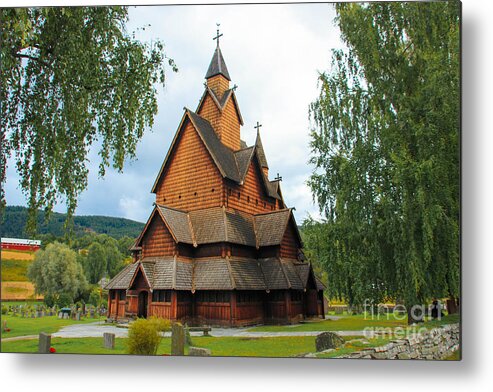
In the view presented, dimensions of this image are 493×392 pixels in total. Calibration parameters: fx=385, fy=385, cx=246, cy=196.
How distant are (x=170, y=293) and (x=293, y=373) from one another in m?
4.36

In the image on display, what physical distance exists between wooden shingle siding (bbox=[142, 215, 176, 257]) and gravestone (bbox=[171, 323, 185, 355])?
3960mm

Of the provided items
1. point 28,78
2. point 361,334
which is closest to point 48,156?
point 28,78

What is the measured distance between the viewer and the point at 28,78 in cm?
620

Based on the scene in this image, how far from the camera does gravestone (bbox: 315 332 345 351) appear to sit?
6277mm

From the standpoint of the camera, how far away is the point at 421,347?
6047 mm

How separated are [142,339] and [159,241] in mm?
3948

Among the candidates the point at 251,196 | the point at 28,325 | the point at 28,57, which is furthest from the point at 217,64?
the point at 28,325

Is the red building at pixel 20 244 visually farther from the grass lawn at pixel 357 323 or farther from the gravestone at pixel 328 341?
the grass lawn at pixel 357 323

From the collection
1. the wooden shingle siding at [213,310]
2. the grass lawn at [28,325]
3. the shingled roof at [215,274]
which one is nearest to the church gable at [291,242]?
the shingled roof at [215,274]

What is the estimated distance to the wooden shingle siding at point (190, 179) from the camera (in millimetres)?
10688

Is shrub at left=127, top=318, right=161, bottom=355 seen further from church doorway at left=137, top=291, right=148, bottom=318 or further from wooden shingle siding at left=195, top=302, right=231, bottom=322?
wooden shingle siding at left=195, top=302, right=231, bottom=322

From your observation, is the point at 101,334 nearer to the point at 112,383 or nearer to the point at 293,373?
the point at 112,383

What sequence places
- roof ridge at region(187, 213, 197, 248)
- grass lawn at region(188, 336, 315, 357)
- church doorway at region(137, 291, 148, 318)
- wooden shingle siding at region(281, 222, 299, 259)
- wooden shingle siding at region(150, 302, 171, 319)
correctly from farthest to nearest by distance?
1. wooden shingle siding at region(281, 222, 299, 259)
2. roof ridge at region(187, 213, 197, 248)
3. church doorway at region(137, 291, 148, 318)
4. wooden shingle siding at region(150, 302, 171, 319)
5. grass lawn at region(188, 336, 315, 357)

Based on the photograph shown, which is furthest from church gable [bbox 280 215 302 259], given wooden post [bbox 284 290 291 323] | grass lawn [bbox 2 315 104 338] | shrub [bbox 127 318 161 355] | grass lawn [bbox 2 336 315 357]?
grass lawn [bbox 2 315 104 338]
